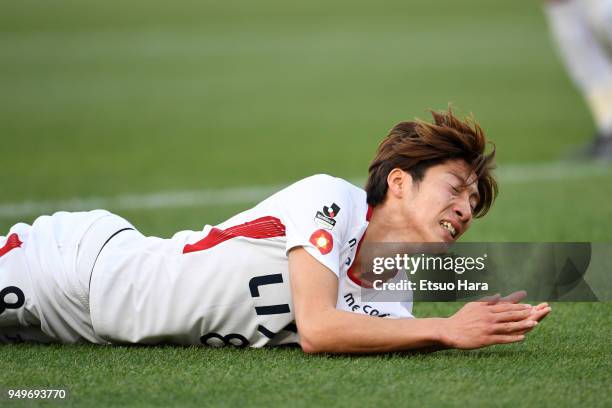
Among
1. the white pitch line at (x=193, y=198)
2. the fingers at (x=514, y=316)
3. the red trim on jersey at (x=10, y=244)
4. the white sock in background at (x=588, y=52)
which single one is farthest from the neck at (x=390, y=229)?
the white sock in background at (x=588, y=52)

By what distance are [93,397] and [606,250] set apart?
3.14 metres

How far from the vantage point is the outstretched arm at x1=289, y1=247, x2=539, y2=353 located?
13.0ft

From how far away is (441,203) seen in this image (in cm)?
423

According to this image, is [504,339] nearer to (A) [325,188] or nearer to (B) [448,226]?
(B) [448,226]

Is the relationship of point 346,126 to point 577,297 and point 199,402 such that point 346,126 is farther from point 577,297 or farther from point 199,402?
point 199,402

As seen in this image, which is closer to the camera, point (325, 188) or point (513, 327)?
point (513, 327)

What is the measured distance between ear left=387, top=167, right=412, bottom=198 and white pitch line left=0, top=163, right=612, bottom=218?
15.0ft

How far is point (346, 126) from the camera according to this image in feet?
45.8

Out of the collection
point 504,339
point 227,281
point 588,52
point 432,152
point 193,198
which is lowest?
point 193,198

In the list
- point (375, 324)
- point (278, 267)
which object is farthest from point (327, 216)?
point (375, 324)

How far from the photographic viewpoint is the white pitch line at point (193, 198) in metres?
8.70

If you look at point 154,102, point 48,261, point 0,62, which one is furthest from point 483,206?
point 0,62

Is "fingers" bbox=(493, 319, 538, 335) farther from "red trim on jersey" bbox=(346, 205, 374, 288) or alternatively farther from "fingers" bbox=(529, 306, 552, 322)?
"red trim on jersey" bbox=(346, 205, 374, 288)

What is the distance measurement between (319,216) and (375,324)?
44 centimetres
